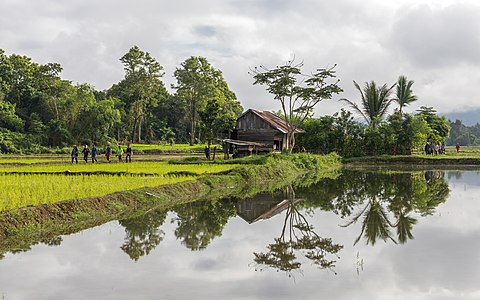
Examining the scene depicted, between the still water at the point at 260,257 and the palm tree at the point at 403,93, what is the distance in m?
29.1

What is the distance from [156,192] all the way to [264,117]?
22437 mm

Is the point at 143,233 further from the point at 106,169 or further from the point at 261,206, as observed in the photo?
the point at 106,169

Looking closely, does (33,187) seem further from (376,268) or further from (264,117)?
(264,117)

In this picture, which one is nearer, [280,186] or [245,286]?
[245,286]

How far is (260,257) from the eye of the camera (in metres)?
7.39

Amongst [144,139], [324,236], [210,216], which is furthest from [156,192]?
[144,139]

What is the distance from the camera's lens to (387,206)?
43.7 feet

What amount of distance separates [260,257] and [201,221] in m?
3.32

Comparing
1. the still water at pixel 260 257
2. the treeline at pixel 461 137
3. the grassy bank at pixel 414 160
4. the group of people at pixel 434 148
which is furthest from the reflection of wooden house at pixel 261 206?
the treeline at pixel 461 137

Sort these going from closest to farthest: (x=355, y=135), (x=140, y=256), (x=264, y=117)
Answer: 1. (x=140, y=256)
2. (x=264, y=117)
3. (x=355, y=135)

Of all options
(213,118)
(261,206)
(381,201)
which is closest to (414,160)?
(213,118)

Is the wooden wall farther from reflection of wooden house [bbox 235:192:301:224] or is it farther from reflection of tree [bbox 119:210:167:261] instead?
reflection of tree [bbox 119:210:167:261]

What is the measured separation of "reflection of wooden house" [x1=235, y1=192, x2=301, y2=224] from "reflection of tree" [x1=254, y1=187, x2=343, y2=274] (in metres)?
0.90

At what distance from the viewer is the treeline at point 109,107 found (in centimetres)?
3609
